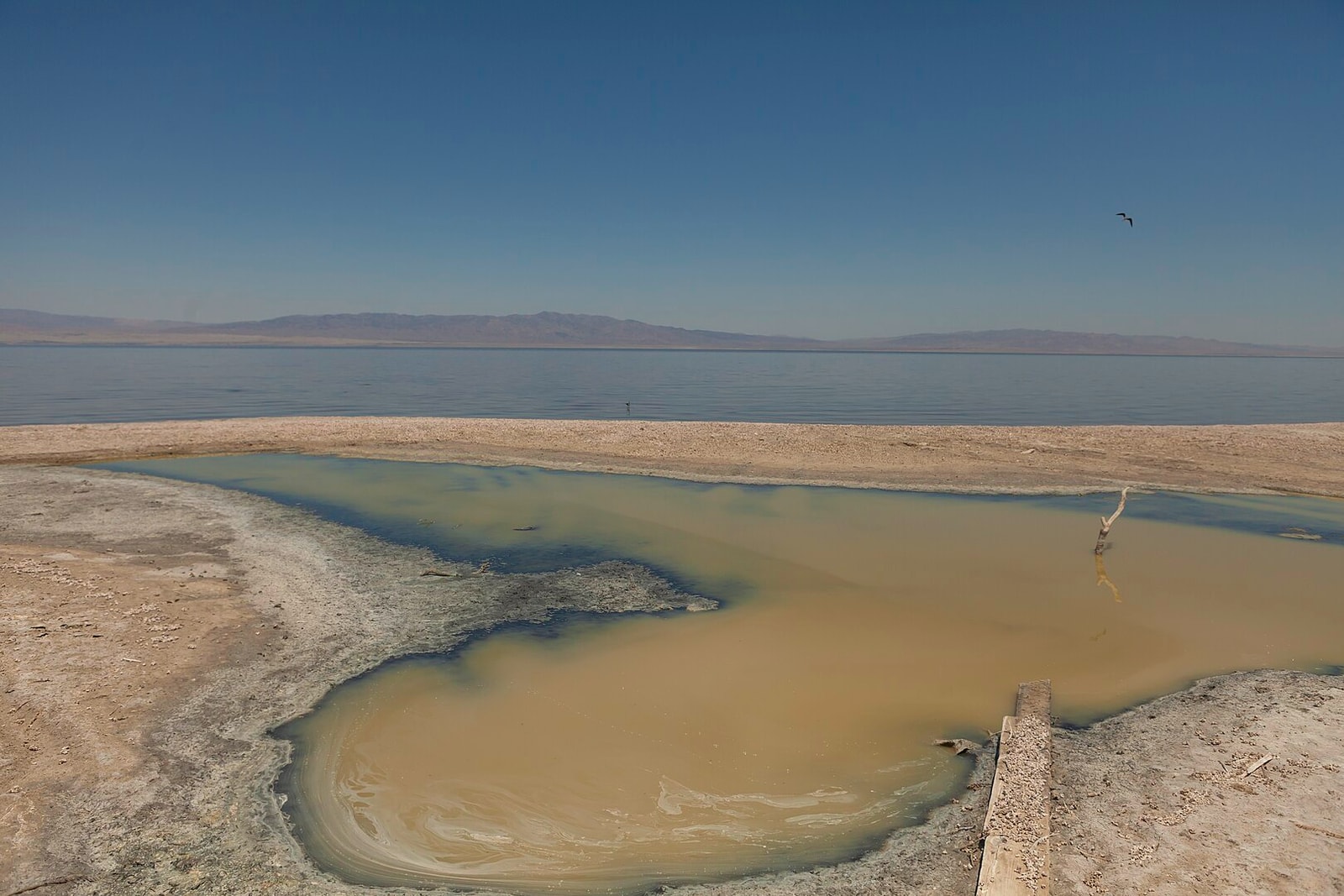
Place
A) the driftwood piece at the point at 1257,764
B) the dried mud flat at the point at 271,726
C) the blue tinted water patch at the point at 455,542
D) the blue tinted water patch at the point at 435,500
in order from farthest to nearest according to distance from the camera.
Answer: the blue tinted water patch at the point at 435,500 → the blue tinted water patch at the point at 455,542 → the driftwood piece at the point at 1257,764 → the dried mud flat at the point at 271,726

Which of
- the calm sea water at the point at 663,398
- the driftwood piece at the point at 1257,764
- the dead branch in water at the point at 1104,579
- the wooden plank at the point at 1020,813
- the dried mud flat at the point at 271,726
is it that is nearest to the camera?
the wooden plank at the point at 1020,813

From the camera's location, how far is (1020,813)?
203 inches

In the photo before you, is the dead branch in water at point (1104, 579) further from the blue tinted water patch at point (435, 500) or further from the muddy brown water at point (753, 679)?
the blue tinted water patch at point (435, 500)

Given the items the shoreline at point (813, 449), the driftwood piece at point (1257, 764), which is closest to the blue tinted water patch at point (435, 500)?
the shoreline at point (813, 449)

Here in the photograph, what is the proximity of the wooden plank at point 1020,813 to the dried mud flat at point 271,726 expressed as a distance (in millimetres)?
126

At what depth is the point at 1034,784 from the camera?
553cm

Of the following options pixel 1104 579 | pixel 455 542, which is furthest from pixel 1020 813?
pixel 455 542

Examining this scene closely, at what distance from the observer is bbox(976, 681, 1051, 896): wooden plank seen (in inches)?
176

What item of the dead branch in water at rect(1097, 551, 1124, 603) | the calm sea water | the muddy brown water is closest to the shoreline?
the muddy brown water

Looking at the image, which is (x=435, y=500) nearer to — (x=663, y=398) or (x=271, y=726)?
(x=271, y=726)

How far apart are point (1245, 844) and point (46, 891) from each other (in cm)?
770

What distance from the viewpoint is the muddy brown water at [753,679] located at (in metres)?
5.37

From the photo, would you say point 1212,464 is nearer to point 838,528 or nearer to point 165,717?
point 838,528

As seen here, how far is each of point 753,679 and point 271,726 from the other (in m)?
4.80
